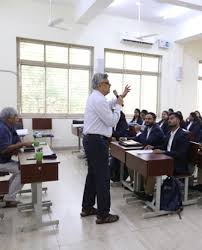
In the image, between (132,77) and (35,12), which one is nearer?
(35,12)

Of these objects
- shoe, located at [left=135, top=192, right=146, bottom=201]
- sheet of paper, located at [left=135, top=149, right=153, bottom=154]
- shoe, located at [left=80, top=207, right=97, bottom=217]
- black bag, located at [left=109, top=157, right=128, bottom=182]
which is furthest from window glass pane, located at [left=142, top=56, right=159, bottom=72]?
shoe, located at [left=80, top=207, right=97, bottom=217]

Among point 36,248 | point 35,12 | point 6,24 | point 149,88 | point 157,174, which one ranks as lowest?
point 36,248

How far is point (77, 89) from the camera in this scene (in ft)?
21.6

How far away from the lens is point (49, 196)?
10.7 feet

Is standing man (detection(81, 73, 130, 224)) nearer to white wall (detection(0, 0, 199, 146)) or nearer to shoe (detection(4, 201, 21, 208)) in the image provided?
shoe (detection(4, 201, 21, 208))

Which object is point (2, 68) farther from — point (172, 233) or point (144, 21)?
point (172, 233)

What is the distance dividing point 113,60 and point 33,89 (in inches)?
92.3

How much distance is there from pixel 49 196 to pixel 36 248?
1171 mm

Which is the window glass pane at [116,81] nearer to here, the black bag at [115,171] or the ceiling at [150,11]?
the ceiling at [150,11]

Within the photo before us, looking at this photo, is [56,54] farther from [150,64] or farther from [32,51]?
[150,64]

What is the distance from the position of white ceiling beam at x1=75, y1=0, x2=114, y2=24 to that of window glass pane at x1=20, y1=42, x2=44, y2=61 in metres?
1.15

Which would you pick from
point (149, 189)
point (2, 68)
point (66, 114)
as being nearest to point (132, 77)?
point (66, 114)

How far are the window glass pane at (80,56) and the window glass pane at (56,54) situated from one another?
158 millimetres

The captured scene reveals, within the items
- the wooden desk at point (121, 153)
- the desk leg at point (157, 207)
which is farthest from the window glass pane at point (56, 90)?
the desk leg at point (157, 207)
